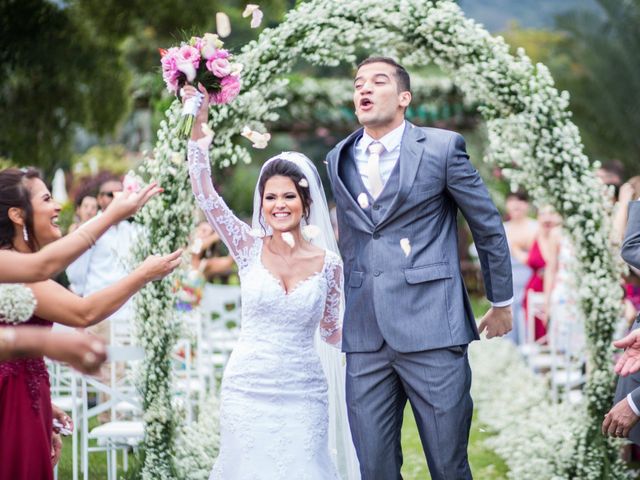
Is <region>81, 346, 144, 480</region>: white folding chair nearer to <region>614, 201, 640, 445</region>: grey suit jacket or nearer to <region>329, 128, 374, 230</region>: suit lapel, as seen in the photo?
<region>329, 128, 374, 230</region>: suit lapel

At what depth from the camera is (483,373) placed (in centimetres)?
1123

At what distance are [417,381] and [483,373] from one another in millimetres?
6639

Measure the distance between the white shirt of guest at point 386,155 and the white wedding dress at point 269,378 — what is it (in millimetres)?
557

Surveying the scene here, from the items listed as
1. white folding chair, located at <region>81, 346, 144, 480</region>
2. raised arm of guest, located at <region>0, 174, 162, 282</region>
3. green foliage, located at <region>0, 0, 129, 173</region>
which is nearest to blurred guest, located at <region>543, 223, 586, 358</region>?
white folding chair, located at <region>81, 346, 144, 480</region>

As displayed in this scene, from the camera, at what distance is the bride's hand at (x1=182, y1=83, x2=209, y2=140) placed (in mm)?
4902

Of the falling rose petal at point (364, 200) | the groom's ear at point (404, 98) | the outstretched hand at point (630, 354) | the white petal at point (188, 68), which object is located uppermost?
the white petal at point (188, 68)

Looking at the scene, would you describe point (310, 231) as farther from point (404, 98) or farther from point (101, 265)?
point (101, 265)

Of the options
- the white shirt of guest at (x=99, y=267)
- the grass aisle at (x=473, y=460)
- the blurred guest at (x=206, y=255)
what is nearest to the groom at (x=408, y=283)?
the grass aisle at (x=473, y=460)

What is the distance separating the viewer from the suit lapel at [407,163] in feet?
15.8

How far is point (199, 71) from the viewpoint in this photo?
196 inches

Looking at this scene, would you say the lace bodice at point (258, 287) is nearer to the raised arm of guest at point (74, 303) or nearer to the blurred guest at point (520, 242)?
the raised arm of guest at point (74, 303)

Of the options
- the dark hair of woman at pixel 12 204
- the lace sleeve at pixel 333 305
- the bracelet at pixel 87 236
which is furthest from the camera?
the lace sleeve at pixel 333 305

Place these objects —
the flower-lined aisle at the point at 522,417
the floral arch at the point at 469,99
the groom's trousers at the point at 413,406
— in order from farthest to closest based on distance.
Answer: the flower-lined aisle at the point at 522,417 < the floral arch at the point at 469,99 < the groom's trousers at the point at 413,406

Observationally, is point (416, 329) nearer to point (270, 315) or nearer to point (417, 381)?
point (417, 381)
